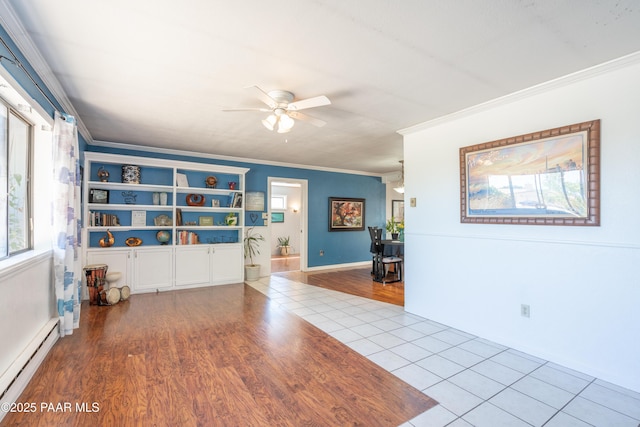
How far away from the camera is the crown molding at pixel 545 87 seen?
2166 millimetres

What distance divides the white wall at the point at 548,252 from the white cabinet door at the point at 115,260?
4394mm

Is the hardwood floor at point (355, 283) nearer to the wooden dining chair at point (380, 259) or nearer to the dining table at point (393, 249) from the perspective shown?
the wooden dining chair at point (380, 259)

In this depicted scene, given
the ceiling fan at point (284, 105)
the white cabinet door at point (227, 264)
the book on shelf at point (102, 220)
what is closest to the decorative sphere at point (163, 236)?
the book on shelf at point (102, 220)

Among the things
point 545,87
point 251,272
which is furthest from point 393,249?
point 545,87

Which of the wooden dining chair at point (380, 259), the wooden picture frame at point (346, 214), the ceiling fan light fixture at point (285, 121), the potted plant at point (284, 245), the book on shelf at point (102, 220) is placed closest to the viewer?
the ceiling fan light fixture at point (285, 121)

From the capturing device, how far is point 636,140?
2146 millimetres

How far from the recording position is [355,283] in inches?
222

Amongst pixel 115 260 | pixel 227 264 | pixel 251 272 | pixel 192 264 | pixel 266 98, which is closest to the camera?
pixel 266 98

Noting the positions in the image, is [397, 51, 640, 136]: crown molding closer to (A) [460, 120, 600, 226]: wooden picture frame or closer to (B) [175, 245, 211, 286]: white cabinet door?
(A) [460, 120, 600, 226]: wooden picture frame

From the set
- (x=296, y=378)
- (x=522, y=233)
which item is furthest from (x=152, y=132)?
(x=522, y=233)

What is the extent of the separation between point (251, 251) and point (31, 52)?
4.50 m

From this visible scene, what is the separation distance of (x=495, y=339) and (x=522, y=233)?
110cm

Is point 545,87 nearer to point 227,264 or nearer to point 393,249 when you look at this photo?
point 393,249

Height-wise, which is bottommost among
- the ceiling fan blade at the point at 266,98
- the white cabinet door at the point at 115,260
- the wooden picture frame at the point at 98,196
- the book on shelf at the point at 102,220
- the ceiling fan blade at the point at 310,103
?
the white cabinet door at the point at 115,260
